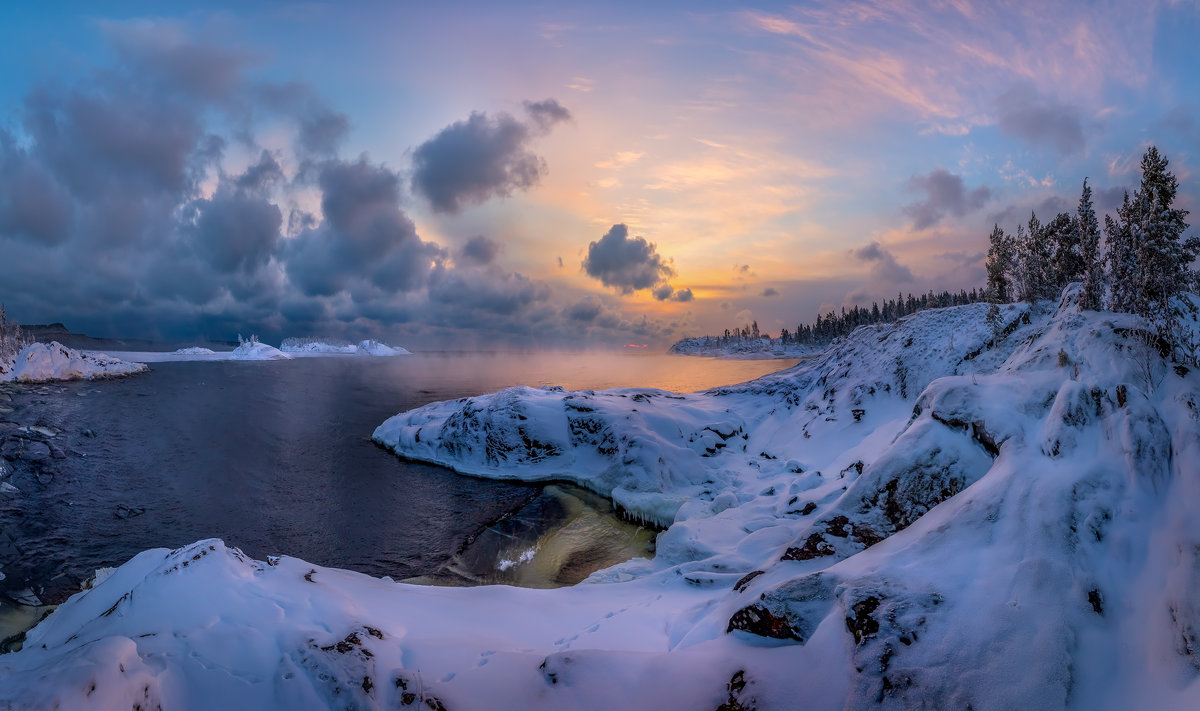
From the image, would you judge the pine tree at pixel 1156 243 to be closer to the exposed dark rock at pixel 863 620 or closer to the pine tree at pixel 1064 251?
the exposed dark rock at pixel 863 620

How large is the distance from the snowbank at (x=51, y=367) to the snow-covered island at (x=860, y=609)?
109 meters

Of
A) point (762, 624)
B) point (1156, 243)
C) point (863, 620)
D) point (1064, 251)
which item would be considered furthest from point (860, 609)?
point (1064, 251)

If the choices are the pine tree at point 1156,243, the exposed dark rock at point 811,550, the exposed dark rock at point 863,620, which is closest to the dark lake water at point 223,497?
the exposed dark rock at point 811,550

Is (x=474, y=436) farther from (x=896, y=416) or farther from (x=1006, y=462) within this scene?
(x=1006, y=462)

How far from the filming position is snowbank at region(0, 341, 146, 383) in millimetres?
75438

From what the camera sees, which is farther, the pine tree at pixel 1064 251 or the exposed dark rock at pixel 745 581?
the pine tree at pixel 1064 251

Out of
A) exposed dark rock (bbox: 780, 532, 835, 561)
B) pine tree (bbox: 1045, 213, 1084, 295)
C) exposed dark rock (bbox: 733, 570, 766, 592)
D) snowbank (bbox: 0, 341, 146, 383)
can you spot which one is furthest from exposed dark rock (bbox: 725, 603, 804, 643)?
snowbank (bbox: 0, 341, 146, 383)

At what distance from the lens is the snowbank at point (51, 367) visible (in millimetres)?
75438

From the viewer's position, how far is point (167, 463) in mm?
27719

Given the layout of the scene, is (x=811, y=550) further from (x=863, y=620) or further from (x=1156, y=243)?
(x=1156, y=243)

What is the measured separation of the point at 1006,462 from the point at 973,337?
50.0 ft

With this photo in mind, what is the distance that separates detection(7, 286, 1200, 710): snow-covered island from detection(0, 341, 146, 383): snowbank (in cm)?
10866

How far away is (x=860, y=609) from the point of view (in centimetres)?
545

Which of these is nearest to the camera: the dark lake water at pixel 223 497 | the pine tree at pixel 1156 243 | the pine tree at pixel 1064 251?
the pine tree at pixel 1156 243
